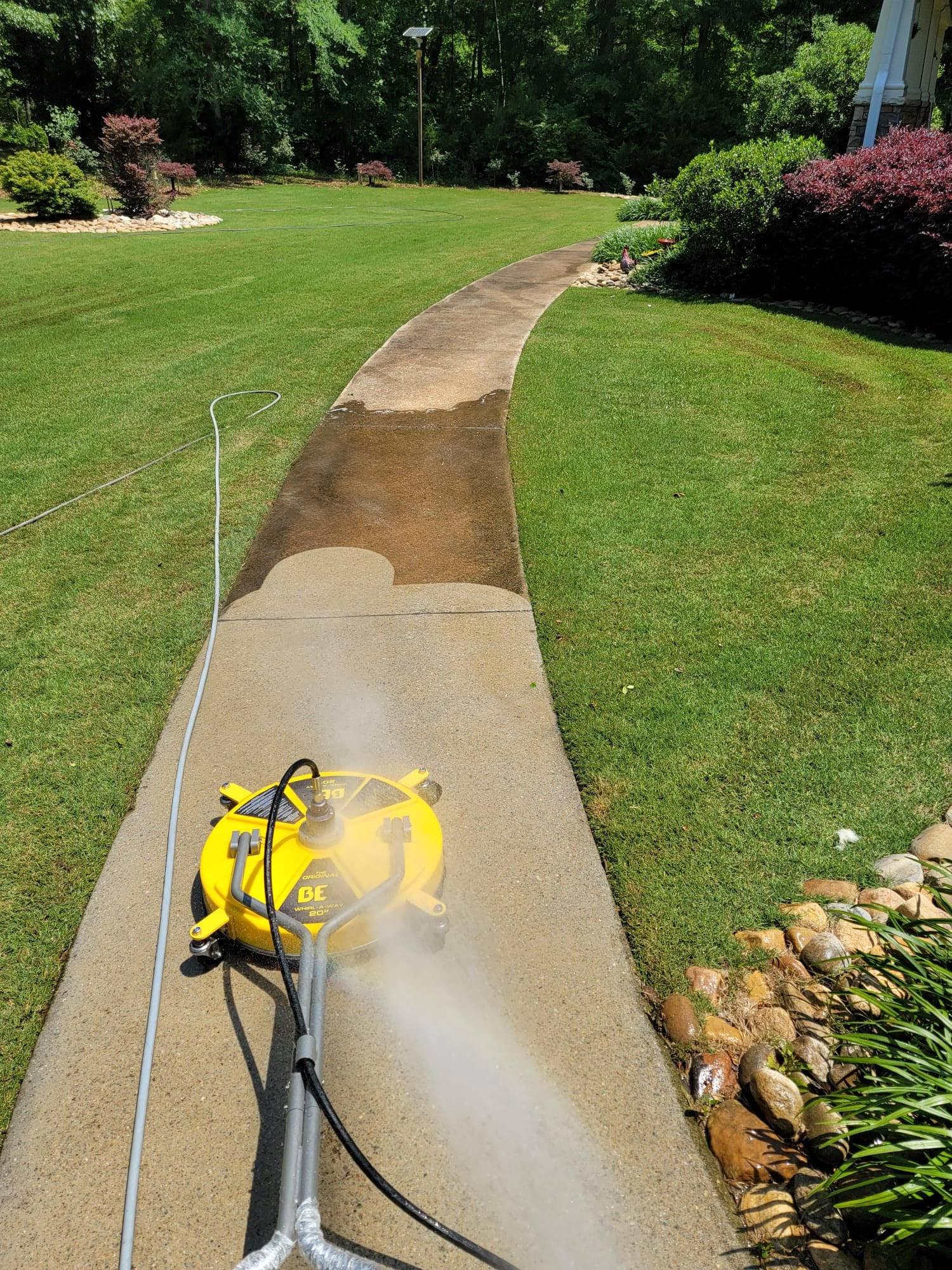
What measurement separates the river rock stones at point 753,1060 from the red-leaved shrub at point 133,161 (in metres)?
19.9

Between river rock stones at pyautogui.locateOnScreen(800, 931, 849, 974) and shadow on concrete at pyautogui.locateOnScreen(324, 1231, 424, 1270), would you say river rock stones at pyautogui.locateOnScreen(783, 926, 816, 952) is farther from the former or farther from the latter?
shadow on concrete at pyautogui.locateOnScreen(324, 1231, 424, 1270)

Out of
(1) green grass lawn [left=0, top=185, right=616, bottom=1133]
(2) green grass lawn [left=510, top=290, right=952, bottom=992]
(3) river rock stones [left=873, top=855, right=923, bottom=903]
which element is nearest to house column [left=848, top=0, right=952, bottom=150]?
(1) green grass lawn [left=0, top=185, right=616, bottom=1133]

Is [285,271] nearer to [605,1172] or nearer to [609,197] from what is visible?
[605,1172]

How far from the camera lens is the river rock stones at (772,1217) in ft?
7.06

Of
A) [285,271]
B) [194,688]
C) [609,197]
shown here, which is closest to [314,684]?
[194,688]

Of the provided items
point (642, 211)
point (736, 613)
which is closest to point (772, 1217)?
point (736, 613)

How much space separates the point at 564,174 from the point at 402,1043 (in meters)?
31.4

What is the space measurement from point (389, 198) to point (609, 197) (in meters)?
7.48

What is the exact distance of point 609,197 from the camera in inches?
1116

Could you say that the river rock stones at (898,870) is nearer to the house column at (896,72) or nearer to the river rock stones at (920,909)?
the river rock stones at (920,909)

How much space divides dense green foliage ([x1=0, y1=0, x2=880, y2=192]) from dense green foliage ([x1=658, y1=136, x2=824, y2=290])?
15.1 meters

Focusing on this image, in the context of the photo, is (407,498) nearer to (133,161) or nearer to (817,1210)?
(817,1210)

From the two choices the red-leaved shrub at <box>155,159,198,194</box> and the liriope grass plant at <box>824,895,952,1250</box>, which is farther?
the red-leaved shrub at <box>155,159,198,194</box>

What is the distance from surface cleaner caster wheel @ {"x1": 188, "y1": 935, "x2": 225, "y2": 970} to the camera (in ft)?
9.09
